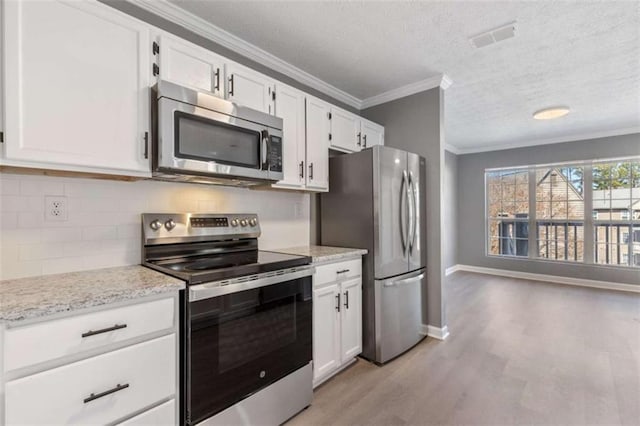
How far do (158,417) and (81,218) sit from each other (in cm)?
113

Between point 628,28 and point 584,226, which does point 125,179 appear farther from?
point 584,226

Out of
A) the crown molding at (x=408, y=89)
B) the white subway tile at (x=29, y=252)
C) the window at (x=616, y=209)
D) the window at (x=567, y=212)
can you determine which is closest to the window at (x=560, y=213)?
the window at (x=567, y=212)

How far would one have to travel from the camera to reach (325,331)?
2.19 m

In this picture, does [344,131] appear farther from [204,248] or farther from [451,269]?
[451,269]

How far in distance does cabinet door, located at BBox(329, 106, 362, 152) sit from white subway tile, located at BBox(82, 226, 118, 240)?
186 cm

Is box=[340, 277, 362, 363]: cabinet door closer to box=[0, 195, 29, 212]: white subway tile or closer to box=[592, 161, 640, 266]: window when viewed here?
box=[0, 195, 29, 212]: white subway tile

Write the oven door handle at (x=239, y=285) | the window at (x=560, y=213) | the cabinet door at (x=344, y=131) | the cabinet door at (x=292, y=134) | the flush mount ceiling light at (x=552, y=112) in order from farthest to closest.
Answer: the window at (x=560, y=213), the flush mount ceiling light at (x=552, y=112), the cabinet door at (x=344, y=131), the cabinet door at (x=292, y=134), the oven door handle at (x=239, y=285)

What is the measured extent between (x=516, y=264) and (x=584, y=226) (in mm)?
1277

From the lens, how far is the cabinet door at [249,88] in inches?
78.7

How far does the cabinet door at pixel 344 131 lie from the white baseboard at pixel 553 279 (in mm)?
4715

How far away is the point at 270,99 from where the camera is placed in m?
2.23

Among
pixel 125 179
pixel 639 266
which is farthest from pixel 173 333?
pixel 639 266

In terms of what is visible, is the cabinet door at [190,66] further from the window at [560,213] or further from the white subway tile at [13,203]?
the window at [560,213]

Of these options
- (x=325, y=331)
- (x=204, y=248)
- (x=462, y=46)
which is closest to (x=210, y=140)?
(x=204, y=248)
